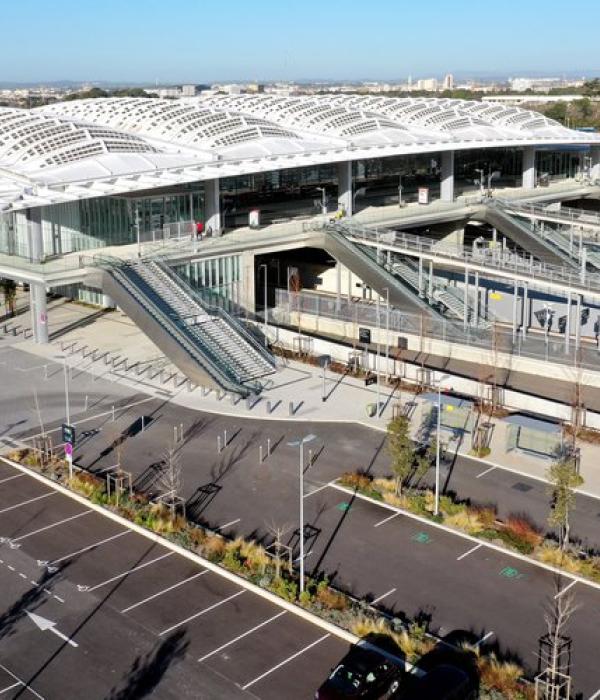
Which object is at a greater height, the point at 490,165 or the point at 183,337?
the point at 490,165

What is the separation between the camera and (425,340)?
40.4 m

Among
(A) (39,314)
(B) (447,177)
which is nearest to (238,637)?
(A) (39,314)

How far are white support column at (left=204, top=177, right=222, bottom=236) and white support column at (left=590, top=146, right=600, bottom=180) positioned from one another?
120 ft

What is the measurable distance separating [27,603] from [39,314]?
910 inches

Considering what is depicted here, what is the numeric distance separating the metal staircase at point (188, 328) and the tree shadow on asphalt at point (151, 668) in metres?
16.2

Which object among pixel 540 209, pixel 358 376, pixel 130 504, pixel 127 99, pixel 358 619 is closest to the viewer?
pixel 358 619

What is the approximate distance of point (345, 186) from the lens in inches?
2201

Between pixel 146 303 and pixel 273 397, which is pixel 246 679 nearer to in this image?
pixel 273 397

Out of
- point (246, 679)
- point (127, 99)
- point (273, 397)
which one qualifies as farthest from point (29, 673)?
point (127, 99)

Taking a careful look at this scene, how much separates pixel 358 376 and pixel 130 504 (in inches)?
571

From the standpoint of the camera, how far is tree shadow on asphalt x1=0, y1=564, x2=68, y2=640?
2036cm

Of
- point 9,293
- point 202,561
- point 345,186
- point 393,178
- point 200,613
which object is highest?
point 345,186

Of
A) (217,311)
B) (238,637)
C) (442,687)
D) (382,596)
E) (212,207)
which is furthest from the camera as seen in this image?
(212,207)

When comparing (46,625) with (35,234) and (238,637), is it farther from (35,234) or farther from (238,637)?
(35,234)
